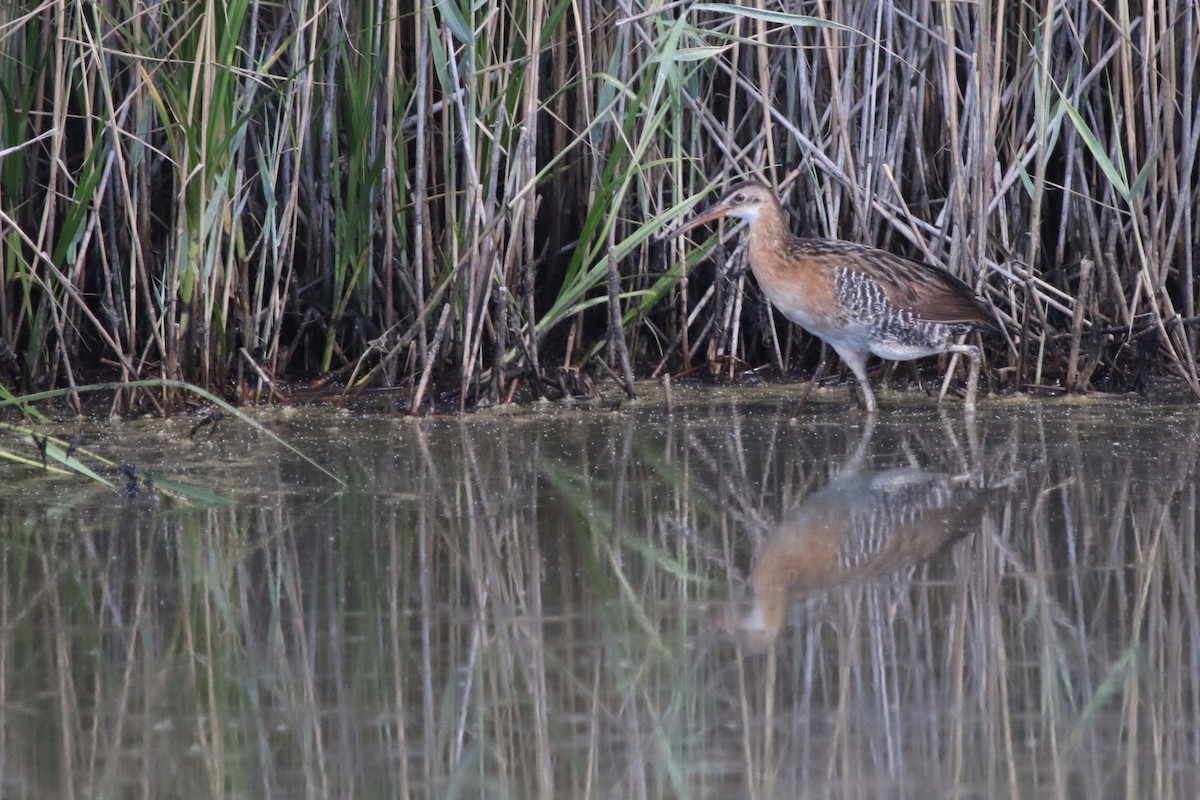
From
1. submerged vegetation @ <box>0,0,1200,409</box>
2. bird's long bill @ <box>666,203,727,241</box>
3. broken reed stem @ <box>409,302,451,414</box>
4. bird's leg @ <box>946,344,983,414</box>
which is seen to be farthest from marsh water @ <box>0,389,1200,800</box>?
bird's long bill @ <box>666,203,727,241</box>

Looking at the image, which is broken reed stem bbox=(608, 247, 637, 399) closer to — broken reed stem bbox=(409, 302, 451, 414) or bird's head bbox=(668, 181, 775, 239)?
bird's head bbox=(668, 181, 775, 239)

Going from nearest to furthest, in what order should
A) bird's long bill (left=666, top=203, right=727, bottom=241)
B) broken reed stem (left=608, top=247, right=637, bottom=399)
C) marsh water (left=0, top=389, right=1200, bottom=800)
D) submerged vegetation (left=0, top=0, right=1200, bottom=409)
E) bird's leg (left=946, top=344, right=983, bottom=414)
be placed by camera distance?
marsh water (left=0, top=389, right=1200, bottom=800), submerged vegetation (left=0, top=0, right=1200, bottom=409), bird's leg (left=946, top=344, right=983, bottom=414), broken reed stem (left=608, top=247, right=637, bottom=399), bird's long bill (left=666, top=203, right=727, bottom=241)

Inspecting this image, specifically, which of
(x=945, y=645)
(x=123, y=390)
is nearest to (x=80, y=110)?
(x=123, y=390)

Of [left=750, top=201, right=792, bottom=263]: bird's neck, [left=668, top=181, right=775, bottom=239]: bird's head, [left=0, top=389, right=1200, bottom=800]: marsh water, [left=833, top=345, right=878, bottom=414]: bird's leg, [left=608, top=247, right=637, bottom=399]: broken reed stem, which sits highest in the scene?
[left=668, top=181, right=775, bottom=239]: bird's head

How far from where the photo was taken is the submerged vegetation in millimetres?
5723

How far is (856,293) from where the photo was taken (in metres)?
6.13

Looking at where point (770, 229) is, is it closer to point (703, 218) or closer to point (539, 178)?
point (703, 218)

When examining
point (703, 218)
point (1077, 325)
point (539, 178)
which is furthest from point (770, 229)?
point (1077, 325)

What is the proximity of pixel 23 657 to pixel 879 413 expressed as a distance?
142 inches

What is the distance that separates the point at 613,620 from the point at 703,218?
10.3 feet

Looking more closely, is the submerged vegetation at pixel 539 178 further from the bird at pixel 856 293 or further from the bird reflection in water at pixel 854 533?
the bird reflection in water at pixel 854 533

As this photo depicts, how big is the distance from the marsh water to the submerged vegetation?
814 mm

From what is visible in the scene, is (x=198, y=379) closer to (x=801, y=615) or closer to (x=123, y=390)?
(x=123, y=390)

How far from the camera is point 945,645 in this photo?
3203 millimetres
